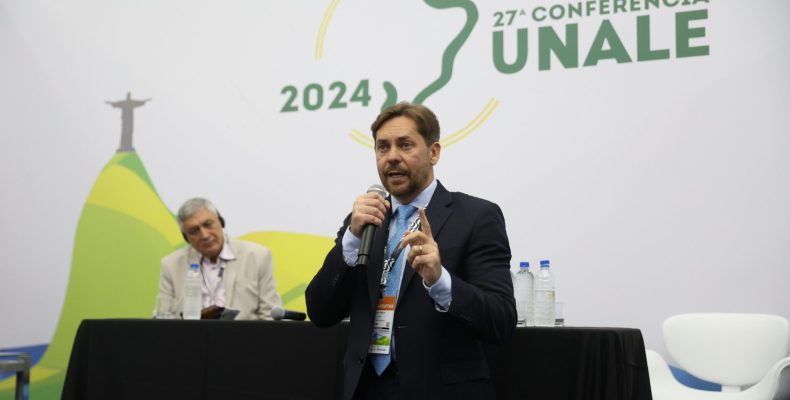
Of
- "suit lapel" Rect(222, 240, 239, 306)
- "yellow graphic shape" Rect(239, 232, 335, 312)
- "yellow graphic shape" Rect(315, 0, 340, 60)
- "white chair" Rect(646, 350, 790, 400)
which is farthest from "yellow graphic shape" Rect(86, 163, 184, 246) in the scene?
"white chair" Rect(646, 350, 790, 400)

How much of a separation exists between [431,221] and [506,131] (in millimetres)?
2841

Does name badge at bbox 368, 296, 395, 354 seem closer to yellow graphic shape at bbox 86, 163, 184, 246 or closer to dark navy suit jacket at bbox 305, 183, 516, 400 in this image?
dark navy suit jacket at bbox 305, 183, 516, 400

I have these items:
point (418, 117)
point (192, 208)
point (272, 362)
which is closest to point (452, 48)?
point (192, 208)

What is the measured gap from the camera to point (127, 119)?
19.2ft

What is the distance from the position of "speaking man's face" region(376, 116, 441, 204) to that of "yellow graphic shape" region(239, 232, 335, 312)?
310cm

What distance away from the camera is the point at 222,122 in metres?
5.57

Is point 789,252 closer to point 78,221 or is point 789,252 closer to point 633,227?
point 633,227

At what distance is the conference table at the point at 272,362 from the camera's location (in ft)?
7.80

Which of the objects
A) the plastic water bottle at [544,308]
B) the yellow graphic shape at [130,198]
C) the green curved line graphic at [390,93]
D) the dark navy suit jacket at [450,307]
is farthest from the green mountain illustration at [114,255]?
the dark navy suit jacket at [450,307]

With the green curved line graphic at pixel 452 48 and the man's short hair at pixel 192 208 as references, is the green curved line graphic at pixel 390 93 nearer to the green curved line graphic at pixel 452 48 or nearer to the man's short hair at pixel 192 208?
the green curved line graphic at pixel 452 48

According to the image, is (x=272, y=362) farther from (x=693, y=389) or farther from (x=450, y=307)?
(x=693, y=389)

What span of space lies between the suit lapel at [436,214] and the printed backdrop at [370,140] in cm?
261

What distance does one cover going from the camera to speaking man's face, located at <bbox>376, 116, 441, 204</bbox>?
2064 mm

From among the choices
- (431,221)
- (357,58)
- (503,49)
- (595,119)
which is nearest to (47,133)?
(357,58)
